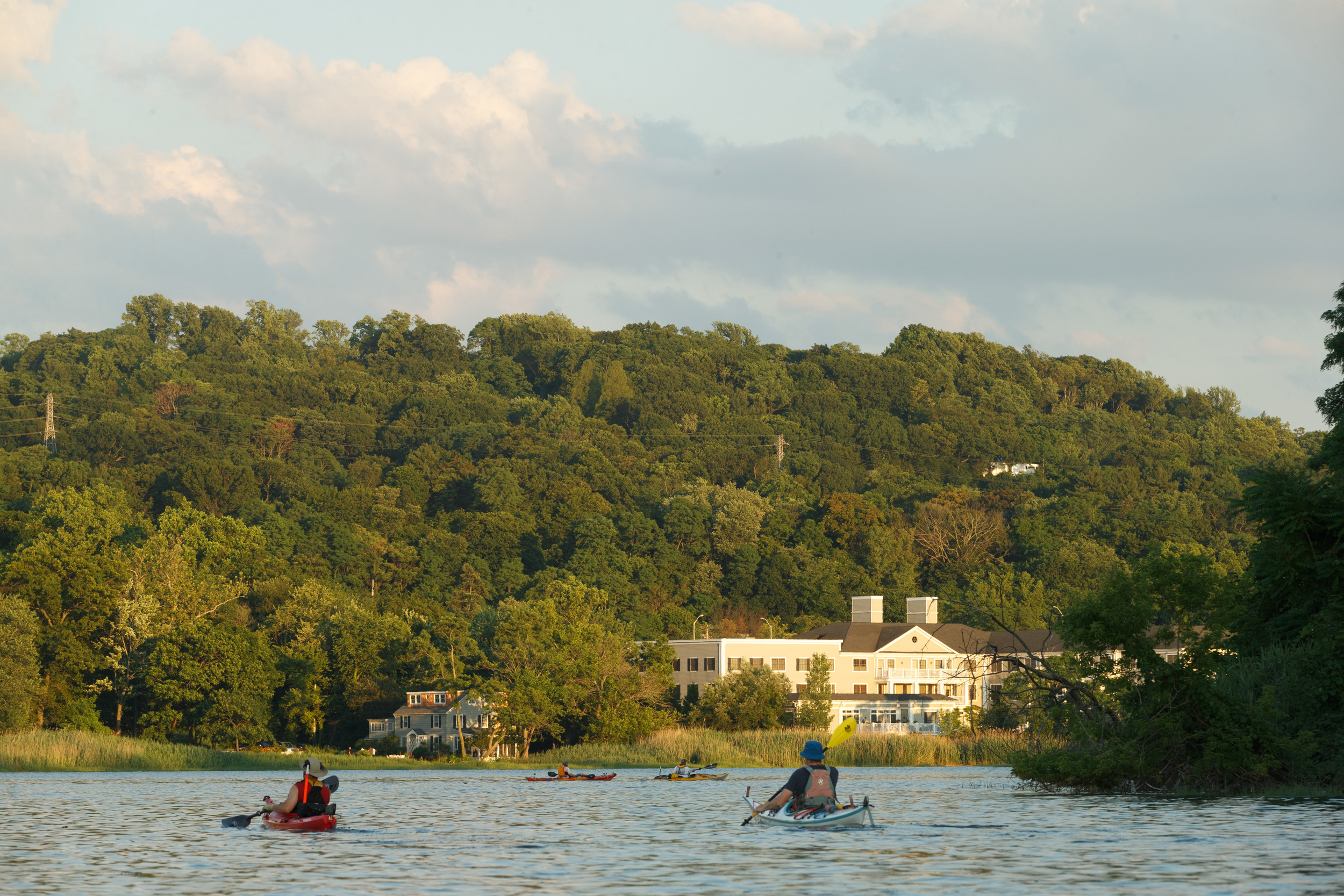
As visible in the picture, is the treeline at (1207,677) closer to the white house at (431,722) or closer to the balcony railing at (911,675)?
the white house at (431,722)

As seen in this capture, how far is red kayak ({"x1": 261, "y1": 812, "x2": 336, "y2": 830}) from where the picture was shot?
3206 centimetres

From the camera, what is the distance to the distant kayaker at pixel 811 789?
2980cm

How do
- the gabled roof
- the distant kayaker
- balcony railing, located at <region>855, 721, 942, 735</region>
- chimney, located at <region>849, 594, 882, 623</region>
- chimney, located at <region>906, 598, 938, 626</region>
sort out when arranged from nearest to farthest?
the distant kayaker → balcony railing, located at <region>855, 721, 942, 735</region> → the gabled roof → chimney, located at <region>849, 594, 882, 623</region> → chimney, located at <region>906, 598, 938, 626</region>

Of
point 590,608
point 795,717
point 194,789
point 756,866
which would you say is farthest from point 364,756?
point 756,866

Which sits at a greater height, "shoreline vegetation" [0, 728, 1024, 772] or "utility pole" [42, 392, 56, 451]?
"utility pole" [42, 392, 56, 451]

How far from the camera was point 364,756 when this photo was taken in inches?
3548

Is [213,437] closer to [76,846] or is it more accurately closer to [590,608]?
[590,608]

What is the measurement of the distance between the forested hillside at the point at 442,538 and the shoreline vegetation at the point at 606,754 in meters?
5.84

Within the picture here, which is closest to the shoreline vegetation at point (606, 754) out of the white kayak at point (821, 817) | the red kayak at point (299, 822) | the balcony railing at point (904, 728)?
the balcony railing at point (904, 728)

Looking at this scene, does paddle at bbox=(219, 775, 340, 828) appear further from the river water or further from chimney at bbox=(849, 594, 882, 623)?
chimney at bbox=(849, 594, 882, 623)

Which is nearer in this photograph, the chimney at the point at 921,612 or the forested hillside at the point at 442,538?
the forested hillside at the point at 442,538

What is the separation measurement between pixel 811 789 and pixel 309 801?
10.3m

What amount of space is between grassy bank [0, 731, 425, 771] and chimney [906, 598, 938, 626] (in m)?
58.6

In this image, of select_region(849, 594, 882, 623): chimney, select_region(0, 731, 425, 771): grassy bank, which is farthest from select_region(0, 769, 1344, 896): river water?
select_region(849, 594, 882, 623): chimney
